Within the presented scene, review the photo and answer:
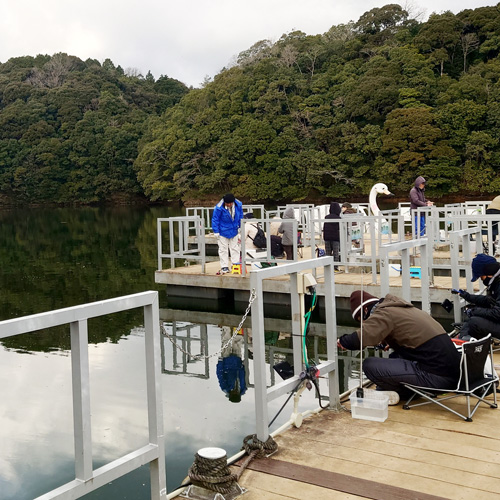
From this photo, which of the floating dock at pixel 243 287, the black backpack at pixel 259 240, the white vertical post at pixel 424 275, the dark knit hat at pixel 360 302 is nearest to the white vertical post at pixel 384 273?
the white vertical post at pixel 424 275

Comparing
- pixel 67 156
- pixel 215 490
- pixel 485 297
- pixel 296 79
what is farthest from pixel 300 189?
pixel 215 490

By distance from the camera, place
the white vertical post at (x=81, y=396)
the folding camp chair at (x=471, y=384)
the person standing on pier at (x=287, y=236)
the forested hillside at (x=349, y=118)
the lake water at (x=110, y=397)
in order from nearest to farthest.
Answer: the white vertical post at (x=81, y=396) < the folding camp chair at (x=471, y=384) < the lake water at (x=110, y=397) < the person standing on pier at (x=287, y=236) < the forested hillside at (x=349, y=118)

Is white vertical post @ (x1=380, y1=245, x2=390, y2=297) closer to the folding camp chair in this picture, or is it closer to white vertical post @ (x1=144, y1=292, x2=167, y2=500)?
the folding camp chair

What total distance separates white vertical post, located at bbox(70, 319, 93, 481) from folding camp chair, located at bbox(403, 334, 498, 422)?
2567 mm

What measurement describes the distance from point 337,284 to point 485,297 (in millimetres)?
4773

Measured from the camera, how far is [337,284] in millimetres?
10633

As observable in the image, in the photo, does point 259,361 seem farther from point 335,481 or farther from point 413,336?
point 413,336

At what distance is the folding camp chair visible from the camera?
443 centimetres

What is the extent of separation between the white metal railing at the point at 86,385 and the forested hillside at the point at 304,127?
35853 mm

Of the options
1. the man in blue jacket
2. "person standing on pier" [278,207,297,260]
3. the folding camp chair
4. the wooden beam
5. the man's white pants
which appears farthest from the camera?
the man's white pants

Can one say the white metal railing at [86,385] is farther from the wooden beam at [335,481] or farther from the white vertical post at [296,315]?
the white vertical post at [296,315]

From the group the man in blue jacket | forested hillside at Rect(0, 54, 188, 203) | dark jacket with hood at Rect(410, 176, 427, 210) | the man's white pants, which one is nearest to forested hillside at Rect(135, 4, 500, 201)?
forested hillside at Rect(0, 54, 188, 203)

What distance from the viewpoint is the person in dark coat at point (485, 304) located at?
5.70 m

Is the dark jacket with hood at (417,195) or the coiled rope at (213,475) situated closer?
the coiled rope at (213,475)
